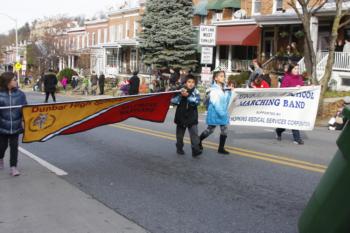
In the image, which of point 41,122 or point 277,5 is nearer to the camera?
point 41,122

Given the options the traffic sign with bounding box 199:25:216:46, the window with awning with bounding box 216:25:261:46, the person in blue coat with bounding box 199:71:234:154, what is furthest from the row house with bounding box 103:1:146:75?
the person in blue coat with bounding box 199:71:234:154

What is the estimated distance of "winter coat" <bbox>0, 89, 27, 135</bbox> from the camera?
7.41 metres

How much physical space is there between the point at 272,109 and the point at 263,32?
22108mm

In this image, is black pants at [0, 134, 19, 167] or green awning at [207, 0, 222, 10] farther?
green awning at [207, 0, 222, 10]

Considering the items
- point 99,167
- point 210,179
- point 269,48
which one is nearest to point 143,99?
point 99,167

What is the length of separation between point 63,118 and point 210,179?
2.39m

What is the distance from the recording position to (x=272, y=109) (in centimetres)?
1057

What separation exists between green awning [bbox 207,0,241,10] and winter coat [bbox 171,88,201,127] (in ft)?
87.3

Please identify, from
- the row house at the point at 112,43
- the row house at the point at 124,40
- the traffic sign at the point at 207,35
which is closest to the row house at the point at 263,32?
the traffic sign at the point at 207,35

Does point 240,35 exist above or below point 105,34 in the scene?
below

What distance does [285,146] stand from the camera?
10836 mm

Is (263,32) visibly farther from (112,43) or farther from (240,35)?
(112,43)

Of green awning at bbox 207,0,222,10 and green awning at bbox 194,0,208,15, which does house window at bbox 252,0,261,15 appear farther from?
green awning at bbox 194,0,208,15

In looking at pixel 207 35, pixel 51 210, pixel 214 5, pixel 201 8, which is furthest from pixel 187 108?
pixel 201 8
